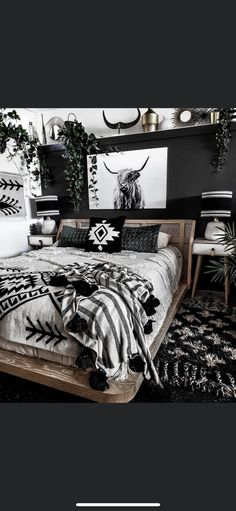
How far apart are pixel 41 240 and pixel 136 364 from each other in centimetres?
272

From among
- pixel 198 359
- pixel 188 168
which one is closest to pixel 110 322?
pixel 198 359

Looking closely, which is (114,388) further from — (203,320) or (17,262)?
(17,262)

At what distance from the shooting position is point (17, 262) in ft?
7.59

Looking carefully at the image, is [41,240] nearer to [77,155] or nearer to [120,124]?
[77,155]

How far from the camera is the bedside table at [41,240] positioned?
361cm

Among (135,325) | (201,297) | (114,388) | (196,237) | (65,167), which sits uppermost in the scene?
(65,167)

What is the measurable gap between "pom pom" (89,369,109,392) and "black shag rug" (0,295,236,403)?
34 cm

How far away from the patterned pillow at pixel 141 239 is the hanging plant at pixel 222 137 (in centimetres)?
101

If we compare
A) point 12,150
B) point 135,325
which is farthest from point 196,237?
point 12,150

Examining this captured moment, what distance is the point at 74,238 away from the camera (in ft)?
10.1

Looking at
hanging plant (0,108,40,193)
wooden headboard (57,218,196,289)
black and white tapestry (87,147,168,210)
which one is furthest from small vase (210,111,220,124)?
hanging plant (0,108,40,193)

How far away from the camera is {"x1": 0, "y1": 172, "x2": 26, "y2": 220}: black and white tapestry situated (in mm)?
3289

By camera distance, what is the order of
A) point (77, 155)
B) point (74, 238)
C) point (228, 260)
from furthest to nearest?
point (77, 155) → point (74, 238) → point (228, 260)
